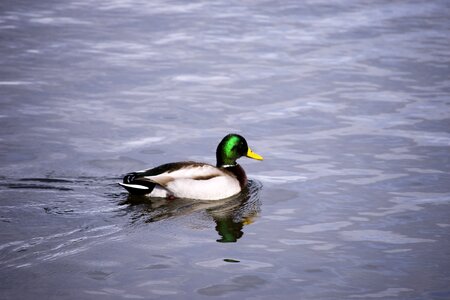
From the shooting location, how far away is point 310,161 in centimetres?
1166

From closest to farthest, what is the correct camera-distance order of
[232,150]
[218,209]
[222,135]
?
[218,209]
[232,150]
[222,135]

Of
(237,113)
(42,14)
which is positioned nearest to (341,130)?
(237,113)

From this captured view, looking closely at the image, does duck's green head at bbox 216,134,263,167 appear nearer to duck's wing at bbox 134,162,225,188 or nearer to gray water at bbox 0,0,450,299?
gray water at bbox 0,0,450,299

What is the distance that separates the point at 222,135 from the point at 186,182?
227 cm

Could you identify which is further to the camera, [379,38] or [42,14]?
[42,14]

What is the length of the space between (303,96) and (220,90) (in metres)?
1.40

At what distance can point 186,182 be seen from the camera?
411 inches

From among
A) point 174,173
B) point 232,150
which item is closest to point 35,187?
point 174,173

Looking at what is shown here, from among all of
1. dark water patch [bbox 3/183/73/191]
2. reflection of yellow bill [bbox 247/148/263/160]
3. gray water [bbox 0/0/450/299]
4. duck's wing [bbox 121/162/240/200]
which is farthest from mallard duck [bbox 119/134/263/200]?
dark water patch [bbox 3/183/73/191]

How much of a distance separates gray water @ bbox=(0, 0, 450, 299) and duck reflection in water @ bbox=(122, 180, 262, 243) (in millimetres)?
36

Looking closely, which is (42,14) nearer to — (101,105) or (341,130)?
(101,105)

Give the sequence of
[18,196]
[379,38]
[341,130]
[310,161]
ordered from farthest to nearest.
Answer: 1. [379,38]
2. [341,130]
3. [310,161]
4. [18,196]

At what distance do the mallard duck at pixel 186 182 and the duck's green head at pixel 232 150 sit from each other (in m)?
0.28

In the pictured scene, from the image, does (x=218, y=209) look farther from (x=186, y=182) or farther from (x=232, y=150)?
(x=232, y=150)
